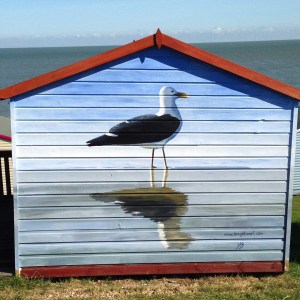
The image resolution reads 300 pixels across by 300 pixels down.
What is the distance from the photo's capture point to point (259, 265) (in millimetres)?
7348

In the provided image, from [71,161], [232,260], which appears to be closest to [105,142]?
[71,161]

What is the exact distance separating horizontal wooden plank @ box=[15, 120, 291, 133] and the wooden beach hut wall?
1cm

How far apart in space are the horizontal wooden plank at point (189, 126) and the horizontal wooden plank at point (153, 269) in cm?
183

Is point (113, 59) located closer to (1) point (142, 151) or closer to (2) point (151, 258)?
(1) point (142, 151)

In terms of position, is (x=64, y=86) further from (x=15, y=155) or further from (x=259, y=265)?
(x=259, y=265)

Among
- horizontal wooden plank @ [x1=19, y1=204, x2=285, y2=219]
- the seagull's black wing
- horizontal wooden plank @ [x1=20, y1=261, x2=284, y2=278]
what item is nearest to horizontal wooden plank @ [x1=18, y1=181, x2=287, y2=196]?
horizontal wooden plank @ [x1=19, y1=204, x2=285, y2=219]

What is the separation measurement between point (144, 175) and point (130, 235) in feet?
2.74

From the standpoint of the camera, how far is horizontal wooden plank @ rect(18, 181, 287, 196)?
688 centimetres

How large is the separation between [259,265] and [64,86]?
357cm

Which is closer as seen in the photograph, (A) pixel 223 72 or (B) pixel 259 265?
(A) pixel 223 72

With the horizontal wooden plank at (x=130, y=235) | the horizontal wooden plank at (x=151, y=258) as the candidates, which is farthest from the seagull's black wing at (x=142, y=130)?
the horizontal wooden plank at (x=151, y=258)

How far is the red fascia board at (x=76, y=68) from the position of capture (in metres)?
6.59

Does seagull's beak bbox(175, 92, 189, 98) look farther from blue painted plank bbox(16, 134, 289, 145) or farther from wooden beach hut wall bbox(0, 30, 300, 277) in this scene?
blue painted plank bbox(16, 134, 289, 145)

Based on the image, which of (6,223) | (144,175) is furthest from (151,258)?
(6,223)
